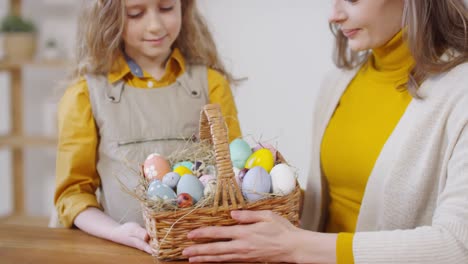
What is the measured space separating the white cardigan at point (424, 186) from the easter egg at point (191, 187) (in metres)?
0.34

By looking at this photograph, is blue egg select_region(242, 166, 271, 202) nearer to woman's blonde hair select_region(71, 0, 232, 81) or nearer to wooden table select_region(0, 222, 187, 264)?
wooden table select_region(0, 222, 187, 264)

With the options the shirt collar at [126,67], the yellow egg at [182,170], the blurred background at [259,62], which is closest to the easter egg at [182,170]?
the yellow egg at [182,170]

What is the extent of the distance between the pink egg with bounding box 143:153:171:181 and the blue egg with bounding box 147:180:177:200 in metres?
0.11

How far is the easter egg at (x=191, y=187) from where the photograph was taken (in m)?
1.29

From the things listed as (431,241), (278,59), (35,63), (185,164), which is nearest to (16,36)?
(35,63)

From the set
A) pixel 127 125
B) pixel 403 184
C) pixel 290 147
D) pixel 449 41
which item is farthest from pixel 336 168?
pixel 290 147

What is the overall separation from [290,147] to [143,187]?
2199 millimetres

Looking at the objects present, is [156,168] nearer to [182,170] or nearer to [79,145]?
[182,170]

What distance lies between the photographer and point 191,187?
1295mm

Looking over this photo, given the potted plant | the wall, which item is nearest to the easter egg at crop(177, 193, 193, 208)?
the wall

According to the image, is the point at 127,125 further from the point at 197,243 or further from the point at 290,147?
the point at 290,147

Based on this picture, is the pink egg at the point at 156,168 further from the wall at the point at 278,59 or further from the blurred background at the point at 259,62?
the wall at the point at 278,59

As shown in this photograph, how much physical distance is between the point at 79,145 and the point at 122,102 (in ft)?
0.57

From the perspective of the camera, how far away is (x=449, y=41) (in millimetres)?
1594
